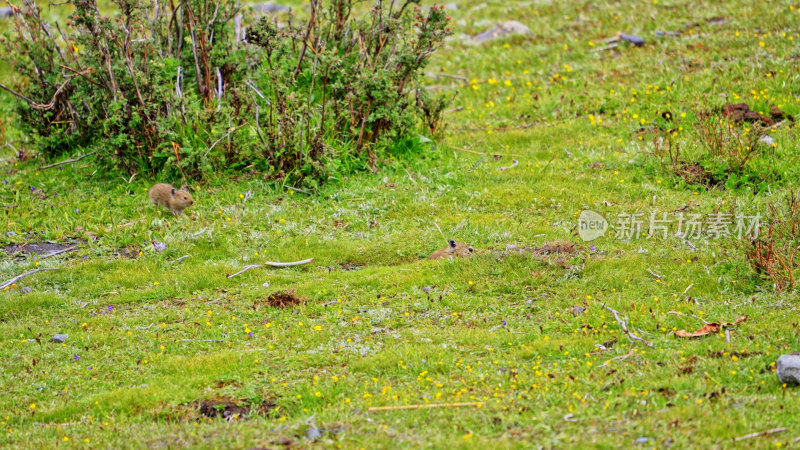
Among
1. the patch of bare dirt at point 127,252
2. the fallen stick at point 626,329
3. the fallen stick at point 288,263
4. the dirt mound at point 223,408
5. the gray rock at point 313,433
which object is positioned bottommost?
the fallen stick at point 288,263

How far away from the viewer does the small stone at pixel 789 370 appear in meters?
6.10

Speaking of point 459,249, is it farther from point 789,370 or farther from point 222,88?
point 222,88

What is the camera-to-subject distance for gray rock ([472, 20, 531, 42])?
19.9m

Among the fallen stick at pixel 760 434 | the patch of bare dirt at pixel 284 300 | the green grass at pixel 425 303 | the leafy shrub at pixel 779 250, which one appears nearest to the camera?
the fallen stick at pixel 760 434

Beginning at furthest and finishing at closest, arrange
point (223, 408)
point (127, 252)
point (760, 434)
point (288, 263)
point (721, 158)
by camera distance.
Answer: point (721, 158)
point (127, 252)
point (288, 263)
point (223, 408)
point (760, 434)

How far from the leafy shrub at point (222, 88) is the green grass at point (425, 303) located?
61 cm

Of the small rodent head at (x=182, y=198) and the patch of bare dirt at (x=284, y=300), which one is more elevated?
the small rodent head at (x=182, y=198)

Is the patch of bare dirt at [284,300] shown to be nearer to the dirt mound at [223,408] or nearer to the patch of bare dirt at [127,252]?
the dirt mound at [223,408]

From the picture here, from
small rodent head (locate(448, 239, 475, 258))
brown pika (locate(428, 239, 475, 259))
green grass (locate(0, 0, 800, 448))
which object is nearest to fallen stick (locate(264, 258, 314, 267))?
green grass (locate(0, 0, 800, 448))

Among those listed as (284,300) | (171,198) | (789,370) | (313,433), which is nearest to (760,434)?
(789,370)

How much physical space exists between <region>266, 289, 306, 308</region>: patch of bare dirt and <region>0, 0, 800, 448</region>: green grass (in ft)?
0.40

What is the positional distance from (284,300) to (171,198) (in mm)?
3343

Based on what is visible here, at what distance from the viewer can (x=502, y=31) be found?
20109 millimetres

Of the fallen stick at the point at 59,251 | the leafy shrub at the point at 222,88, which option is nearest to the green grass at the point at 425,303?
the fallen stick at the point at 59,251
